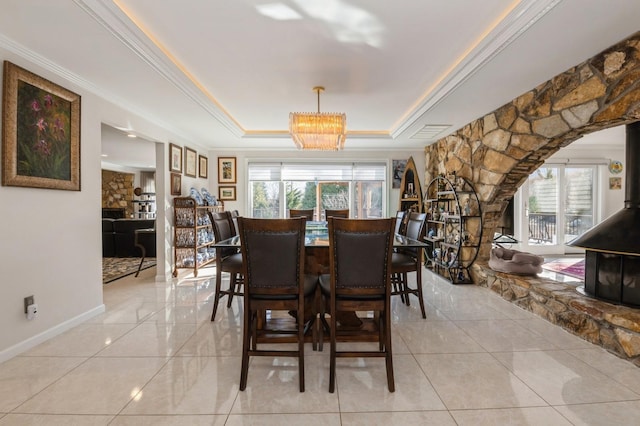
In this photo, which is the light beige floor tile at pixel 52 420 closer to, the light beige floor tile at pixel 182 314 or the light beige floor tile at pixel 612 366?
the light beige floor tile at pixel 182 314

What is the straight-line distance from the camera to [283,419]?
1.66m

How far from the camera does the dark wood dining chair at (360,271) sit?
6.22ft

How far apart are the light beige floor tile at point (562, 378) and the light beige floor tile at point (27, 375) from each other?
9.77 feet

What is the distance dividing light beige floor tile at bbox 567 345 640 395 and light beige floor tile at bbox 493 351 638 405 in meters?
0.05

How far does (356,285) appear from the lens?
77.0 inches

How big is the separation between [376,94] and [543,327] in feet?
9.32

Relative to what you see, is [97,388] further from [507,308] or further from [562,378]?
[507,308]

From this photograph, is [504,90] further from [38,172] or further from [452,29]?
[38,172]

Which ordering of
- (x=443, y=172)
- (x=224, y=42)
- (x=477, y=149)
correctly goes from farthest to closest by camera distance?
(x=443, y=172) → (x=477, y=149) → (x=224, y=42)

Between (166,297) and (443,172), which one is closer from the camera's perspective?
(166,297)

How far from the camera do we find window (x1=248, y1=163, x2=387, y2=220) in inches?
256

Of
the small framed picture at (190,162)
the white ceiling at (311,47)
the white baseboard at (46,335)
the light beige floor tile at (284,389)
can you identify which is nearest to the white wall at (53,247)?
the white baseboard at (46,335)

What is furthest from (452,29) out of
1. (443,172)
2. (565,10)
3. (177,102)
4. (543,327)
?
(443,172)

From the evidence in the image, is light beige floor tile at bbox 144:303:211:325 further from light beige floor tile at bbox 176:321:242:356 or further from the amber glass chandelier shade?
the amber glass chandelier shade
